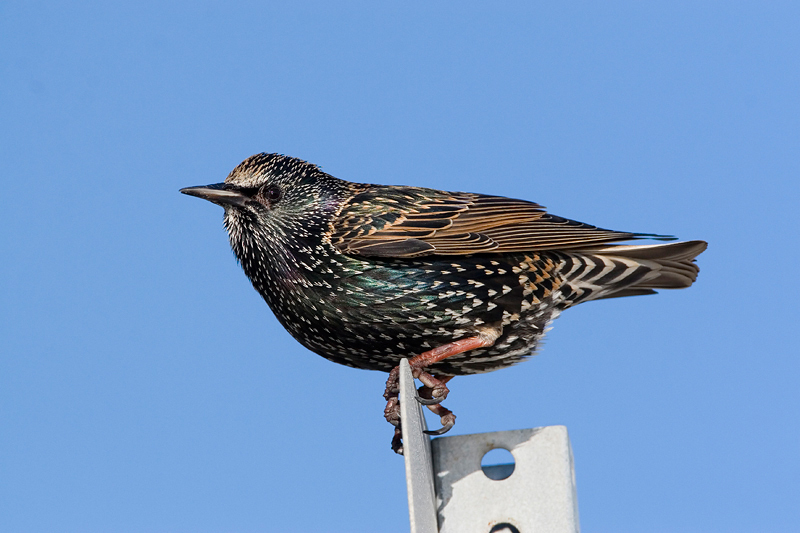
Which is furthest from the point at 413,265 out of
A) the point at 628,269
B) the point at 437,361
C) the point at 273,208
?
the point at 628,269

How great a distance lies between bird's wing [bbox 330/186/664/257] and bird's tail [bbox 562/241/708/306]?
0.16m

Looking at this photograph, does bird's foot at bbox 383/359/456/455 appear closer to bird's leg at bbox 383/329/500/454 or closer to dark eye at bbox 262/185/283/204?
bird's leg at bbox 383/329/500/454

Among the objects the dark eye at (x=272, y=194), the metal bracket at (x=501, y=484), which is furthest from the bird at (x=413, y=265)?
the metal bracket at (x=501, y=484)

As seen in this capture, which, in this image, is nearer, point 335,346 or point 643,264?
point 335,346

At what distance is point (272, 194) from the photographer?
4.91 m

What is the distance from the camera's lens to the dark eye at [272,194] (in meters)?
4.90

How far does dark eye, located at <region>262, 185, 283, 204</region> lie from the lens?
490 cm

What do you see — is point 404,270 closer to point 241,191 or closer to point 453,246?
point 453,246

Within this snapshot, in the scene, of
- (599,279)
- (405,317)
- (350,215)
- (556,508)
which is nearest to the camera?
(556,508)

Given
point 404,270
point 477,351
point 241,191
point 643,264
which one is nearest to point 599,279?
point 643,264

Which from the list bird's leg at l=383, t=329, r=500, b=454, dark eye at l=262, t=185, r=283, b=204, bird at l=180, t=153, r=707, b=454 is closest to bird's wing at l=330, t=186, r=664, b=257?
bird at l=180, t=153, r=707, b=454

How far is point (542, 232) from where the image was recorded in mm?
4930

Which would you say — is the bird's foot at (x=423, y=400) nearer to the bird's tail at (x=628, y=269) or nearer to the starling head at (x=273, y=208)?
the starling head at (x=273, y=208)

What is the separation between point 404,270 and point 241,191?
1039 millimetres
